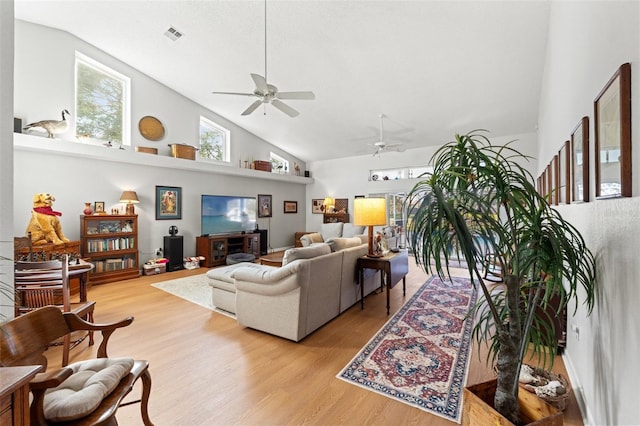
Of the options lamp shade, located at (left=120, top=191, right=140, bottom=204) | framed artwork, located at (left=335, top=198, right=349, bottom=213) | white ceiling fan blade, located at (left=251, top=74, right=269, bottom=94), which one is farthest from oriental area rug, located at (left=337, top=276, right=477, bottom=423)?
framed artwork, located at (left=335, top=198, right=349, bottom=213)

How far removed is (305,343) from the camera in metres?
2.65

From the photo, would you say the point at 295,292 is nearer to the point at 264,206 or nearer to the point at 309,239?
the point at 309,239

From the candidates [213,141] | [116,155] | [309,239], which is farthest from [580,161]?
[213,141]

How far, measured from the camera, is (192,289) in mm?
4398

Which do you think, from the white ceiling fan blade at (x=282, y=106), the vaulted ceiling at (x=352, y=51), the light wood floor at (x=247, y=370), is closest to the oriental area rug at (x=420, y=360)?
the light wood floor at (x=247, y=370)

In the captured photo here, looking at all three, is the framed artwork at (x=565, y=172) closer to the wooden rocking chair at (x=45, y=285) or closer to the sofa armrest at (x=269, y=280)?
the sofa armrest at (x=269, y=280)

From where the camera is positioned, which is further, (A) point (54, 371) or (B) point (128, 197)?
(B) point (128, 197)

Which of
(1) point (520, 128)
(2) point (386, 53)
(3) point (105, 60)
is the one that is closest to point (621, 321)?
(2) point (386, 53)

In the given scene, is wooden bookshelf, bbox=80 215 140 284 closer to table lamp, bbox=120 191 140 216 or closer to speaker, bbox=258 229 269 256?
table lamp, bbox=120 191 140 216

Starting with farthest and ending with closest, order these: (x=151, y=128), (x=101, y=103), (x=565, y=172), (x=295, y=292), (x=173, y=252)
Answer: (x=173, y=252) < (x=151, y=128) < (x=101, y=103) < (x=295, y=292) < (x=565, y=172)

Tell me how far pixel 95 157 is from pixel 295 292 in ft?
14.9

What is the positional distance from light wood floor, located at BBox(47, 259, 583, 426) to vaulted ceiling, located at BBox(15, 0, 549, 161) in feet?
11.9

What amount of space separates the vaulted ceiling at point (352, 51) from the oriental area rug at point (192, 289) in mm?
3767

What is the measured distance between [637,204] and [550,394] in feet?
4.63
